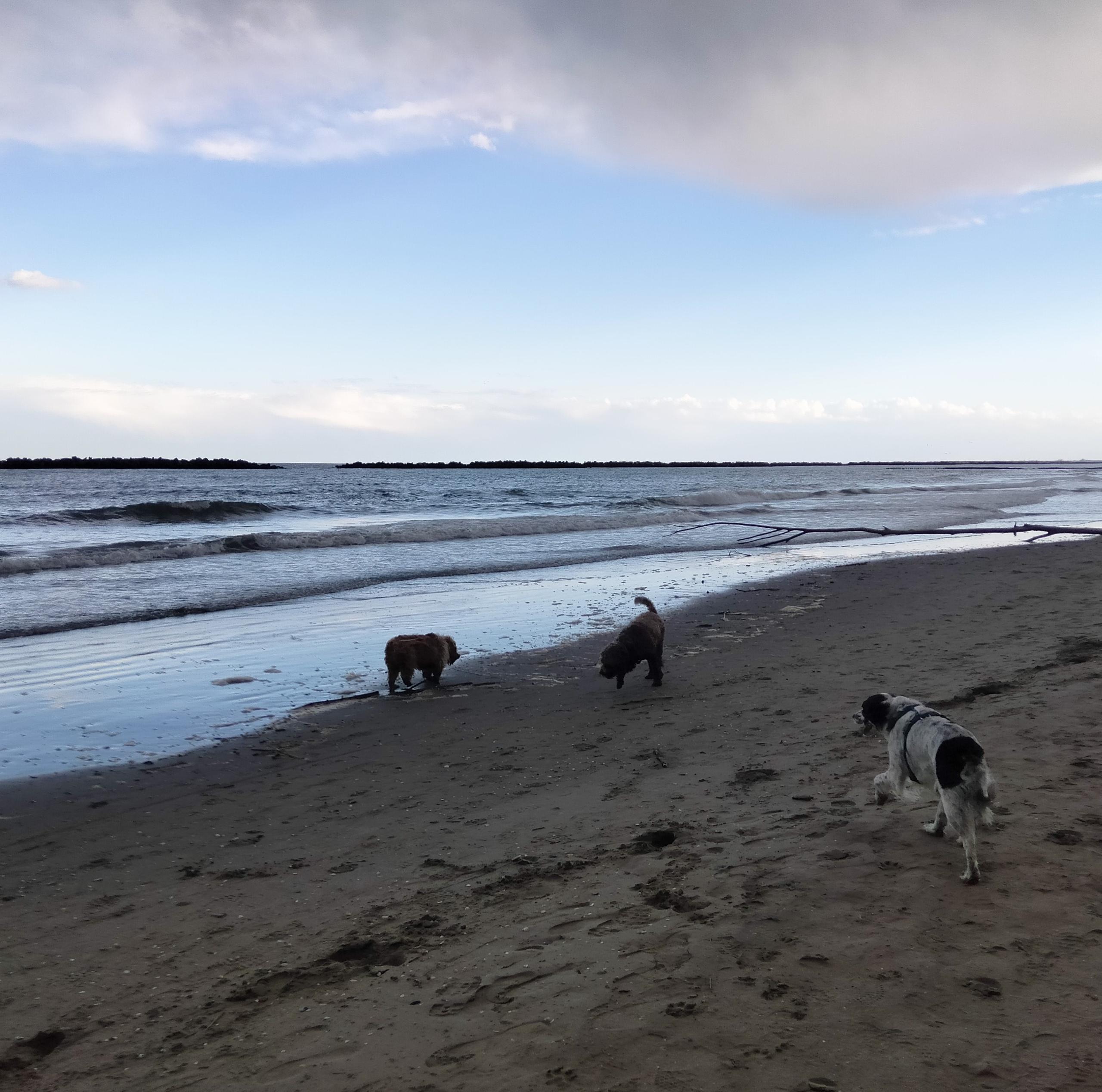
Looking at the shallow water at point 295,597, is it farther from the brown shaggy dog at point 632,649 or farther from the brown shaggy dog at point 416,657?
the brown shaggy dog at point 632,649

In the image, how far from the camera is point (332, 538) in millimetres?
26422

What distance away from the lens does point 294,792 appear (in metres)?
5.76

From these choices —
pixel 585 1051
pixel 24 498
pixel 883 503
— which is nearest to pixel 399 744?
pixel 585 1051

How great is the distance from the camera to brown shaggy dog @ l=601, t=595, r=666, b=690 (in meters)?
8.16

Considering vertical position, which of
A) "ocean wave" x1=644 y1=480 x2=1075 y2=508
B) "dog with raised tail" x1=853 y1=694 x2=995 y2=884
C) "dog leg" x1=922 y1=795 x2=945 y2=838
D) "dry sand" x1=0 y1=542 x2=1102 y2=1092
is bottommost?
"dry sand" x1=0 y1=542 x2=1102 y2=1092

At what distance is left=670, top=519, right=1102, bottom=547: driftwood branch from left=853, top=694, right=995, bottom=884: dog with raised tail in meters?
12.9

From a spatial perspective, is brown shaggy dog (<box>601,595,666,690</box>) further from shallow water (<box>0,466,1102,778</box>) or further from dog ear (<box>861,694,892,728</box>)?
dog ear (<box>861,694,892,728</box>)

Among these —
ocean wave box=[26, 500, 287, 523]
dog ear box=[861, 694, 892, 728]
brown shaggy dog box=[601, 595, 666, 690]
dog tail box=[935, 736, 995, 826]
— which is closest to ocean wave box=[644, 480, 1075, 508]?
ocean wave box=[26, 500, 287, 523]

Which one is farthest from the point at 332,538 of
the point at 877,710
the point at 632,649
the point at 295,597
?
the point at 877,710

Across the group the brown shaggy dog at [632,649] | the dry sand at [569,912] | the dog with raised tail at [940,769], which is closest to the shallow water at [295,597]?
the dry sand at [569,912]

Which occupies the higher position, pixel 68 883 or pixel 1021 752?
pixel 1021 752

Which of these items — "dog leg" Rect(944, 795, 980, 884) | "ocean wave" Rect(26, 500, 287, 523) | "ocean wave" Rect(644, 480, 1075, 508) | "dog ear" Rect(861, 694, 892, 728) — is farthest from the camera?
"ocean wave" Rect(644, 480, 1075, 508)

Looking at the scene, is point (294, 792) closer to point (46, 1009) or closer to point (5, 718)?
point (46, 1009)

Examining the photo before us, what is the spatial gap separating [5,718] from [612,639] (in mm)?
6625
